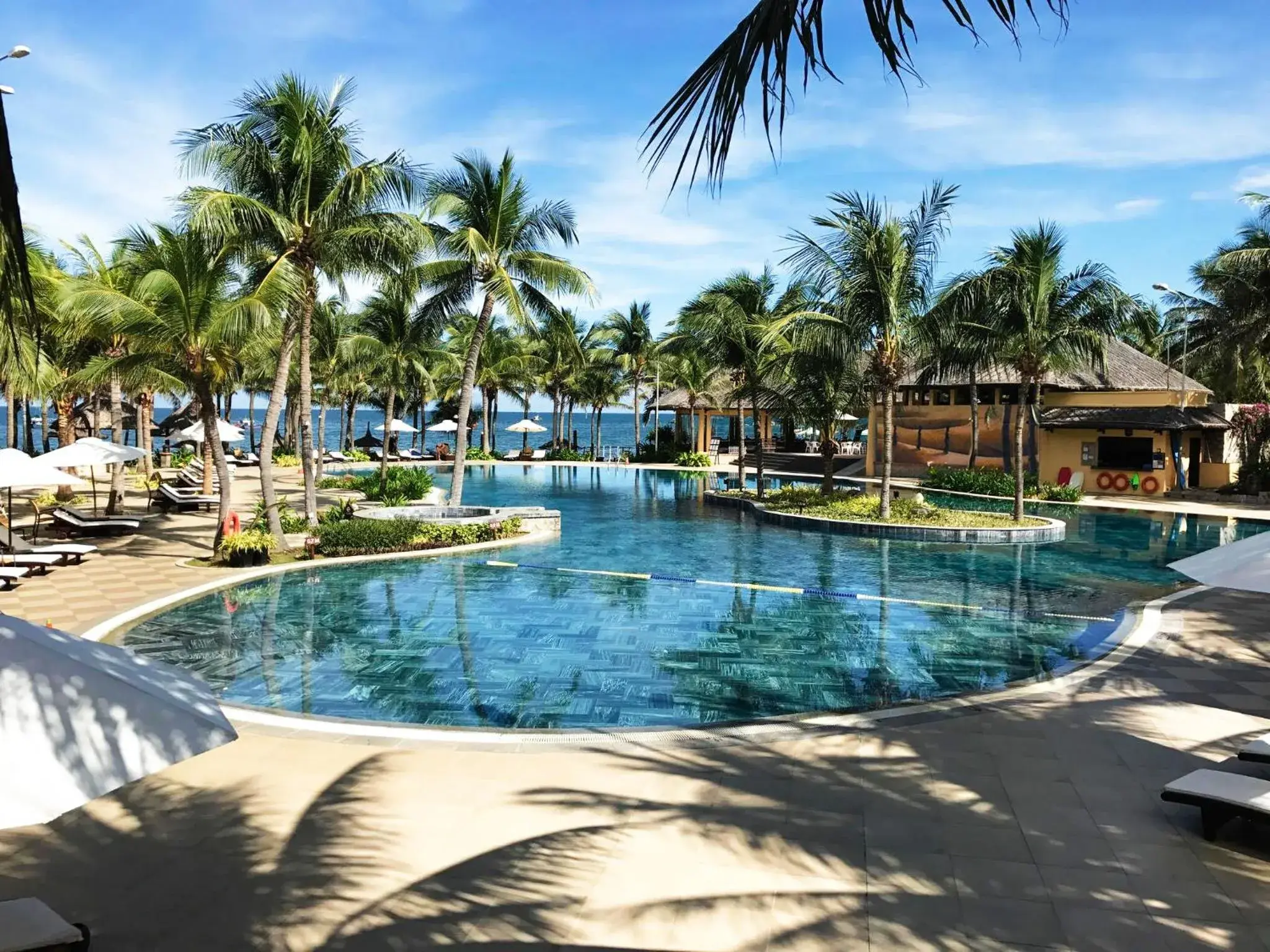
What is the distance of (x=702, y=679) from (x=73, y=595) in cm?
930

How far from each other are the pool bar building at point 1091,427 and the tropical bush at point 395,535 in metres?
16.5

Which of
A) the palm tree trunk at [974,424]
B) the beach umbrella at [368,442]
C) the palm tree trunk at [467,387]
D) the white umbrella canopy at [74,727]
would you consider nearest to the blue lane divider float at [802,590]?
the palm tree trunk at [467,387]

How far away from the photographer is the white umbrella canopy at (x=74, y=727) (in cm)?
305

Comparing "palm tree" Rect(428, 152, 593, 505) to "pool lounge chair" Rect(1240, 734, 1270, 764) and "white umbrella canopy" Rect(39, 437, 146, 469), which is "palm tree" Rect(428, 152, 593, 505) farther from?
"pool lounge chair" Rect(1240, 734, 1270, 764)

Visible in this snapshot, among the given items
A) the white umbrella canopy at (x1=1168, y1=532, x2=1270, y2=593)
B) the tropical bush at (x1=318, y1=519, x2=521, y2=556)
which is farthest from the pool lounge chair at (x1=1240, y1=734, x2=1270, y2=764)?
the tropical bush at (x1=318, y1=519, x2=521, y2=556)

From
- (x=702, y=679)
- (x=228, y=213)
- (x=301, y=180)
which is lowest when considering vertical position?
(x=702, y=679)

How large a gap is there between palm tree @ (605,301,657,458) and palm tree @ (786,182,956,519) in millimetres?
23392

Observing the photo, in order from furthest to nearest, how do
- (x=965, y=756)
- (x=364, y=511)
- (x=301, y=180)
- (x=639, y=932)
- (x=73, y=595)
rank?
(x=364, y=511) → (x=301, y=180) → (x=73, y=595) → (x=965, y=756) → (x=639, y=932)

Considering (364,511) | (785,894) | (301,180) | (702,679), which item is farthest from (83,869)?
(364,511)

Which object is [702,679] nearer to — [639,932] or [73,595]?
[639,932]

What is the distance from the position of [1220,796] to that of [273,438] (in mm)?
14651

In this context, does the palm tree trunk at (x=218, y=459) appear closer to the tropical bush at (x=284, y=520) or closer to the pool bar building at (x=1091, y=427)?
the tropical bush at (x=284, y=520)

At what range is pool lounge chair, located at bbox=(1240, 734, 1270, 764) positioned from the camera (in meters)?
5.84

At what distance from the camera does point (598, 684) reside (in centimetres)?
895
